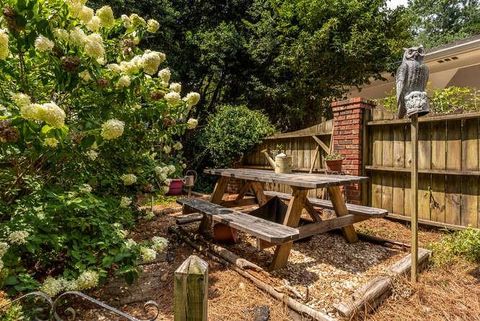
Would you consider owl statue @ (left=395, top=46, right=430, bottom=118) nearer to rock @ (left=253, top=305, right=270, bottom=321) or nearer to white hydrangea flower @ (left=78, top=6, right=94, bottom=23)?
rock @ (left=253, top=305, right=270, bottom=321)

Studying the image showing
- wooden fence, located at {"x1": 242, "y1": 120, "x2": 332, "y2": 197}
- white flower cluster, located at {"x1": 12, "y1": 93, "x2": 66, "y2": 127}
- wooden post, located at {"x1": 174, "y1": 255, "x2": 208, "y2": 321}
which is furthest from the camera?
wooden fence, located at {"x1": 242, "y1": 120, "x2": 332, "y2": 197}

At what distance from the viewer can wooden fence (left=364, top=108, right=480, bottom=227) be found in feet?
12.2

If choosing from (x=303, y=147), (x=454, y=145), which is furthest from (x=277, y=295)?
(x=303, y=147)

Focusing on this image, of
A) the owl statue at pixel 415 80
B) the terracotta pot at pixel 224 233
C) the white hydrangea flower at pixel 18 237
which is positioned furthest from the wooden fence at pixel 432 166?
the white hydrangea flower at pixel 18 237

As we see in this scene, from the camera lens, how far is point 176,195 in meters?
7.19

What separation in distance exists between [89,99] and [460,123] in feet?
13.7

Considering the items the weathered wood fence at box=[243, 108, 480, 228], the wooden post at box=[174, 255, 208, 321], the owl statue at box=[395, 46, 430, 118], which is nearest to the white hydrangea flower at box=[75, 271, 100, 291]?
the wooden post at box=[174, 255, 208, 321]

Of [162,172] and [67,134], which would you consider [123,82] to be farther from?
[162,172]

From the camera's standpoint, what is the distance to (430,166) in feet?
13.4

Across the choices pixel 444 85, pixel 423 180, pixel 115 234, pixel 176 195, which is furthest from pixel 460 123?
pixel 444 85

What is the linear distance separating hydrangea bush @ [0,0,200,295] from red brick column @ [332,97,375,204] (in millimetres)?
3108

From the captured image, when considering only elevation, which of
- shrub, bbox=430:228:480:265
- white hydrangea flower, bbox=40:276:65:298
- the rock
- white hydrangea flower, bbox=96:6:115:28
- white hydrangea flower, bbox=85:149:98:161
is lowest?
the rock

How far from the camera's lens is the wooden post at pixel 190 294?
0.99 metres

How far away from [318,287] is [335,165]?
2.52 meters
